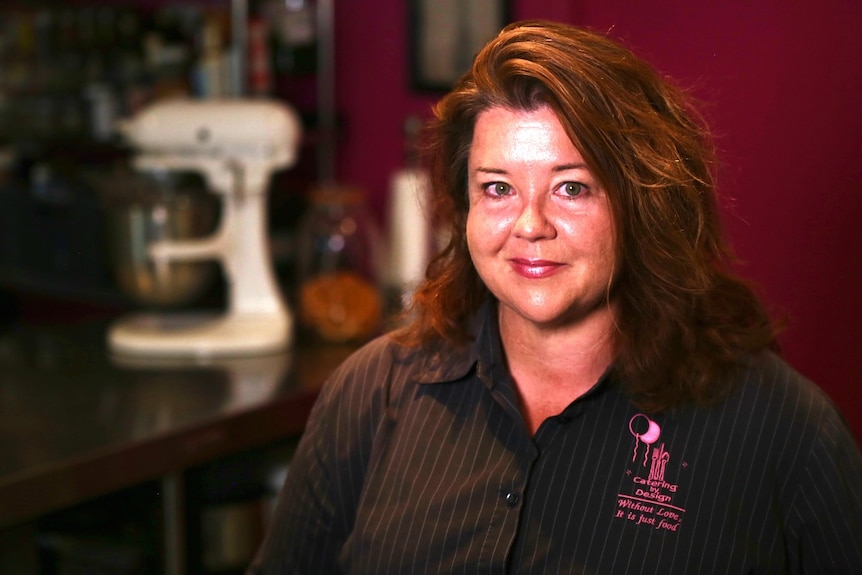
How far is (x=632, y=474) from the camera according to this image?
1.24 m

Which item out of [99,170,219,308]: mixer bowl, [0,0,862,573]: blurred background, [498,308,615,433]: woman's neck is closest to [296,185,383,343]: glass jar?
[0,0,862,573]: blurred background

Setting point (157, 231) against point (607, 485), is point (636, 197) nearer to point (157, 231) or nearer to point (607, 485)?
point (607, 485)

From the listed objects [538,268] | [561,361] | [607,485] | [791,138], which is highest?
[791,138]

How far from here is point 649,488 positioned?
1.23 metres

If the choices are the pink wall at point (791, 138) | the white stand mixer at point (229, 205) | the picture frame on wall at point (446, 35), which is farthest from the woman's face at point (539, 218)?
the picture frame on wall at point (446, 35)

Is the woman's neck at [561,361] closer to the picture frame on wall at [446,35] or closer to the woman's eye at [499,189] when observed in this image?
the woman's eye at [499,189]

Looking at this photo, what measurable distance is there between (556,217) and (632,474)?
Answer: 0.30 m

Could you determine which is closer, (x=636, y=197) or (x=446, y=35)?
Result: (x=636, y=197)

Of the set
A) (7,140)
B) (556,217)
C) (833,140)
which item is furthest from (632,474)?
(7,140)

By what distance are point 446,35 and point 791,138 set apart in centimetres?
128

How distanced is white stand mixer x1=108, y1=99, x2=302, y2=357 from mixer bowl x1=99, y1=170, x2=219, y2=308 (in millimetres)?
24

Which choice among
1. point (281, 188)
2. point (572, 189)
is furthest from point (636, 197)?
point (281, 188)

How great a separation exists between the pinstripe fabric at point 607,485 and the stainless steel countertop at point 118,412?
54 cm

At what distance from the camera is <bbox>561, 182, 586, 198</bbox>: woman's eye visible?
1.20 meters
